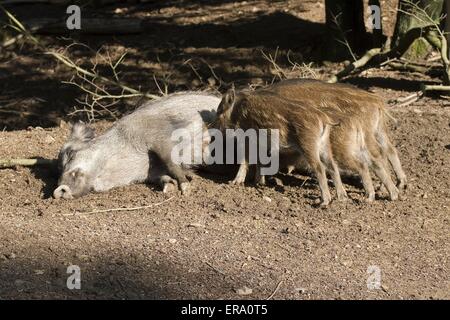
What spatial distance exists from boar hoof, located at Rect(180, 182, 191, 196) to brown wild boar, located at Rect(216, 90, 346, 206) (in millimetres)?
371

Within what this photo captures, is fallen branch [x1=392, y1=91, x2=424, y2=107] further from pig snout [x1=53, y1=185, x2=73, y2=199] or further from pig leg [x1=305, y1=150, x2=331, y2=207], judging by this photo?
pig snout [x1=53, y1=185, x2=73, y2=199]

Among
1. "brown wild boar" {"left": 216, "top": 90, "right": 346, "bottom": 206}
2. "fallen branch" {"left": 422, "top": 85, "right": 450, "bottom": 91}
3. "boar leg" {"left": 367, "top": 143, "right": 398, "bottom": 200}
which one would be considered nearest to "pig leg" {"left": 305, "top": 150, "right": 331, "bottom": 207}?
"brown wild boar" {"left": 216, "top": 90, "right": 346, "bottom": 206}

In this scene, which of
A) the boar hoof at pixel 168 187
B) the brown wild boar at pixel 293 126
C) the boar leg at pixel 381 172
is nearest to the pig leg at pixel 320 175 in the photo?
the brown wild boar at pixel 293 126

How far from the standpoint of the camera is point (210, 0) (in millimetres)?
14078

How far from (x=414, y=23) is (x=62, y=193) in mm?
4402

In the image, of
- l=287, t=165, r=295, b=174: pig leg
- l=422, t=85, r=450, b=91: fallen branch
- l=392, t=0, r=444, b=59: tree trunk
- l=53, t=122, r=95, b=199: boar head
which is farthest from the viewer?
l=392, t=0, r=444, b=59: tree trunk

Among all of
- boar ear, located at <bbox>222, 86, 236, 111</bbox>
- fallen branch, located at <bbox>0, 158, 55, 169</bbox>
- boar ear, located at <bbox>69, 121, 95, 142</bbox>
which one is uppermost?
boar ear, located at <bbox>222, 86, 236, 111</bbox>

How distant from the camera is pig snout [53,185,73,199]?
6809mm

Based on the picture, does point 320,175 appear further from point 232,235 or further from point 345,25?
point 345,25

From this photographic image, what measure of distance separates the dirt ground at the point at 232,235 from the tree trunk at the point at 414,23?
0.67 metres

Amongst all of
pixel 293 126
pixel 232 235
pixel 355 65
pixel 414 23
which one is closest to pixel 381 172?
pixel 293 126

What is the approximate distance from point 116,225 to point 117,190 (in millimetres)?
836

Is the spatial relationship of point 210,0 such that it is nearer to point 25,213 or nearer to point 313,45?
point 313,45

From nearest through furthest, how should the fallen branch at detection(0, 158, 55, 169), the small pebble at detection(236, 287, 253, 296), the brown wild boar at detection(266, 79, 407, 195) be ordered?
the small pebble at detection(236, 287, 253, 296), the brown wild boar at detection(266, 79, 407, 195), the fallen branch at detection(0, 158, 55, 169)
